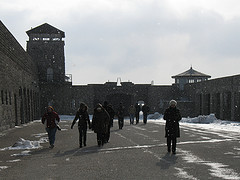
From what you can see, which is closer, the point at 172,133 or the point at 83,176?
the point at 83,176

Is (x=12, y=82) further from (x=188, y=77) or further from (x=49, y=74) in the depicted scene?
(x=188, y=77)

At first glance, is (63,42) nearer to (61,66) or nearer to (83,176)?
(61,66)

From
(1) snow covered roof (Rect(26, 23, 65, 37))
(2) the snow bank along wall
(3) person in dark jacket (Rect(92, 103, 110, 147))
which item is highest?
(1) snow covered roof (Rect(26, 23, 65, 37))

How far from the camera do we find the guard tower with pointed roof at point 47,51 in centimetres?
4831

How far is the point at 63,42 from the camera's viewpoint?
4875cm

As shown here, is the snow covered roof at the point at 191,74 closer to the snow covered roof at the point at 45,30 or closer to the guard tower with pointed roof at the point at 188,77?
the guard tower with pointed roof at the point at 188,77

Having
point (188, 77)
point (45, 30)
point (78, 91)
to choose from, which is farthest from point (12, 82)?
point (188, 77)

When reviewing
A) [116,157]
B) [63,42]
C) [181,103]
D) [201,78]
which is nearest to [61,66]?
[63,42]

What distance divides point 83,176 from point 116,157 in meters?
2.62

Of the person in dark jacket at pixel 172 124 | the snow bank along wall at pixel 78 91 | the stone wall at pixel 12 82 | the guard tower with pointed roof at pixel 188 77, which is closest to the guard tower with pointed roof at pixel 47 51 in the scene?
the snow bank along wall at pixel 78 91

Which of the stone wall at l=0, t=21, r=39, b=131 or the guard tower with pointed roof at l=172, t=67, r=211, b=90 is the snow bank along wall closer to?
the guard tower with pointed roof at l=172, t=67, r=211, b=90

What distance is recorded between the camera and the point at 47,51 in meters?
48.5

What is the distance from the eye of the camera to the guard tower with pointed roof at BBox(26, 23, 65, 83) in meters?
48.3

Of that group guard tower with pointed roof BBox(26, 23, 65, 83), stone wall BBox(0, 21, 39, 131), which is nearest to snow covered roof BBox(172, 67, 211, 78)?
guard tower with pointed roof BBox(26, 23, 65, 83)
